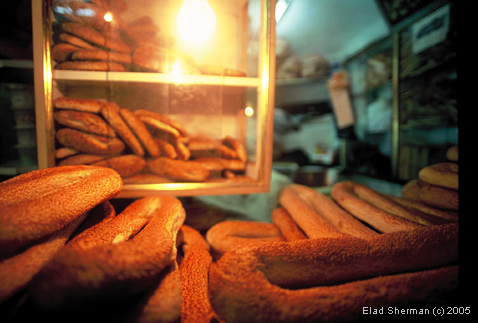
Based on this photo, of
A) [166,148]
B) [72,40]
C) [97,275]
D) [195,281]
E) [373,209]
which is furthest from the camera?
[166,148]

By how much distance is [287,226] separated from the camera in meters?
0.83

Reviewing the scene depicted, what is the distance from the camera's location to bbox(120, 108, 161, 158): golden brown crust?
2.82 ft

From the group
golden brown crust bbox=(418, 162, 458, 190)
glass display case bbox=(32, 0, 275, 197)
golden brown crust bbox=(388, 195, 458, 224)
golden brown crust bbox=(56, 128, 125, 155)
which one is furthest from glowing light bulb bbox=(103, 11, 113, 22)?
golden brown crust bbox=(418, 162, 458, 190)

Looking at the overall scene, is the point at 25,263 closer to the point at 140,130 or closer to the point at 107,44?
the point at 140,130

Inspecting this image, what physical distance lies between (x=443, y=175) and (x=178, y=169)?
120 centimetres

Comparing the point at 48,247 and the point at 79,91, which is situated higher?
the point at 79,91

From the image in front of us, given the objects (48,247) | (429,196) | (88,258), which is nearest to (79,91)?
(48,247)

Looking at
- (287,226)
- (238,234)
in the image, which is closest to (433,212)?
(287,226)

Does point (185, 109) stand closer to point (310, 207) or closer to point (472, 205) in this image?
point (310, 207)

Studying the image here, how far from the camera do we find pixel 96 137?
2.77ft

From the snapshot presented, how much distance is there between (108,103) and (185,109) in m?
0.36

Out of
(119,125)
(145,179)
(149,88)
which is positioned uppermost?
(149,88)

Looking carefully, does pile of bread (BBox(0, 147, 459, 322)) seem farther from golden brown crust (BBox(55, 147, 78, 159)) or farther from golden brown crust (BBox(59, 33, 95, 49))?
golden brown crust (BBox(59, 33, 95, 49))

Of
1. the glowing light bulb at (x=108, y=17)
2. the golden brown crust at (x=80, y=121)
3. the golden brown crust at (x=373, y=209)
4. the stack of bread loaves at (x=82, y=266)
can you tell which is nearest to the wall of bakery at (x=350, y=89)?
the golden brown crust at (x=80, y=121)
